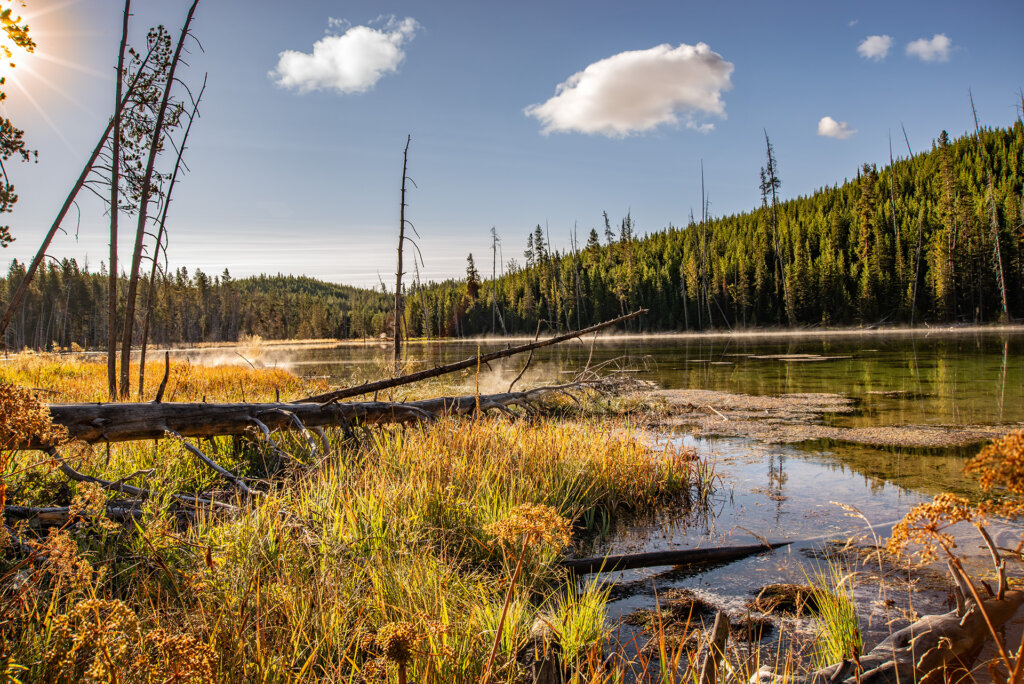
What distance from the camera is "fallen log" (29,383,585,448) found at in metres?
4.97

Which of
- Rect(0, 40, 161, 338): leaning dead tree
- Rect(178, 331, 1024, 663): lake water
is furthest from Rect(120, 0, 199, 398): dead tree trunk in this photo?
Rect(178, 331, 1024, 663): lake water

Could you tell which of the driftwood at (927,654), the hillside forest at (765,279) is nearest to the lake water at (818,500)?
the driftwood at (927,654)

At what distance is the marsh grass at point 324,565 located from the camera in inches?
78.8

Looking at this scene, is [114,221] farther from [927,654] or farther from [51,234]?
[927,654]

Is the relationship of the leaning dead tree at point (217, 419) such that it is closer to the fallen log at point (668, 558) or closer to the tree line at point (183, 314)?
the fallen log at point (668, 558)

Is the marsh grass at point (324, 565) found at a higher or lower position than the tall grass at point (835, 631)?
higher

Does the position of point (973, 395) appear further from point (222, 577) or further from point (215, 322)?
point (215, 322)

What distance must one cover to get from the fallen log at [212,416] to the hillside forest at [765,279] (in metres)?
28.8

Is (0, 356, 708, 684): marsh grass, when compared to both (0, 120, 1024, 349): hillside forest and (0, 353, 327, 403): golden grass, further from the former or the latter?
(0, 120, 1024, 349): hillside forest

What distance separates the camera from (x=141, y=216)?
13.2 meters

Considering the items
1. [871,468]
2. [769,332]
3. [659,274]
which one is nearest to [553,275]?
[659,274]

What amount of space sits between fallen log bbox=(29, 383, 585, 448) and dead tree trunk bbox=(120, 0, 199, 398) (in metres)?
7.16

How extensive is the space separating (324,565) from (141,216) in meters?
13.7

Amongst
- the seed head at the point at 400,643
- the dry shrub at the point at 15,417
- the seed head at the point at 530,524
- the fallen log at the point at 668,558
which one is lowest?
the fallen log at the point at 668,558
